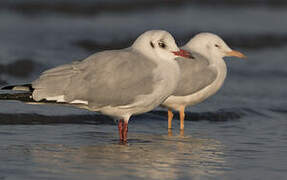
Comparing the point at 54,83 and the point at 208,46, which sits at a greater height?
the point at 208,46

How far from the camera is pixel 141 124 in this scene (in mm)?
8781

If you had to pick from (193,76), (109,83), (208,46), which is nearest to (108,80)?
(109,83)

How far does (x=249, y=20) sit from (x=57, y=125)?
41.3ft

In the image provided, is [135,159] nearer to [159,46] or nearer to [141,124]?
[159,46]

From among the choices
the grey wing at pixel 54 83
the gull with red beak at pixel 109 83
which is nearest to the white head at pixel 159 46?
the gull with red beak at pixel 109 83

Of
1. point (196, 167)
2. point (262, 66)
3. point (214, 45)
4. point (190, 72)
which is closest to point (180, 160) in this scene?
point (196, 167)

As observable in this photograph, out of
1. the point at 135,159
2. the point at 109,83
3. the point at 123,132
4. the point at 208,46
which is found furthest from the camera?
the point at 208,46

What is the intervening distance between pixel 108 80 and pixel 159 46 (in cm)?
61

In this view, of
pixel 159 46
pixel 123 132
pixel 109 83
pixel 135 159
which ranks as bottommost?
pixel 135 159

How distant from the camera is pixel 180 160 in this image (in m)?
6.56

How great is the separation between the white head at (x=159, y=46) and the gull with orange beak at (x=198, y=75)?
1.07 m

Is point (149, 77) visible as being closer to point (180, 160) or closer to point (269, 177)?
point (180, 160)

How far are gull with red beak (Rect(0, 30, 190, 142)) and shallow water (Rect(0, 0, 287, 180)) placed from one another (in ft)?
1.37

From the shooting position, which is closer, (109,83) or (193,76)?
(109,83)
